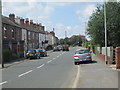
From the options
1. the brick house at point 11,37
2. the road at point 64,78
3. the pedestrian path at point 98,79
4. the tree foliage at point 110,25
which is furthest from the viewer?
the brick house at point 11,37

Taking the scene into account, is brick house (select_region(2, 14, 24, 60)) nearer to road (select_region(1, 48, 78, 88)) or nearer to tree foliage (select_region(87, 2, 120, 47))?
tree foliage (select_region(87, 2, 120, 47))

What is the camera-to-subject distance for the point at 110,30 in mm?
28359

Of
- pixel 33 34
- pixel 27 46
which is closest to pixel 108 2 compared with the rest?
pixel 27 46

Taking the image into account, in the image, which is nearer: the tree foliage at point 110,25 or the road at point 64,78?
the road at point 64,78

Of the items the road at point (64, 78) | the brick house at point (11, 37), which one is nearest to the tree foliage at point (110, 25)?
the road at point (64, 78)

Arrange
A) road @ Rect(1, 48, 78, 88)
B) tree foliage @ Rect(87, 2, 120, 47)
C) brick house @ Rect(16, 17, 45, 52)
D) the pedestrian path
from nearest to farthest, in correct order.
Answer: the pedestrian path, road @ Rect(1, 48, 78, 88), tree foliage @ Rect(87, 2, 120, 47), brick house @ Rect(16, 17, 45, 52)

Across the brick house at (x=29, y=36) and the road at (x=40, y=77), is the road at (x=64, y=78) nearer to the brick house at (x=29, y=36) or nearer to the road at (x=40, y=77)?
the road at (x=40, y=77)

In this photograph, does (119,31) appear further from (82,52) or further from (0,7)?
(0,7)

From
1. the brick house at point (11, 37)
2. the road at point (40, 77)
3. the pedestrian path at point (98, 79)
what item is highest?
the brick house at point (11, 37)

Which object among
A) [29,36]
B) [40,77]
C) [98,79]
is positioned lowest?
[40,77]

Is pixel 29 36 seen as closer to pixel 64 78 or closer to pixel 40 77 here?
pixel 40 77

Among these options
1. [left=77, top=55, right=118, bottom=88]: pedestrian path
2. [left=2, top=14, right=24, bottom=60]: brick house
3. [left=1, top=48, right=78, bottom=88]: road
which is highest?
[left=2, top=14, right=24, bottom=60]: brick house

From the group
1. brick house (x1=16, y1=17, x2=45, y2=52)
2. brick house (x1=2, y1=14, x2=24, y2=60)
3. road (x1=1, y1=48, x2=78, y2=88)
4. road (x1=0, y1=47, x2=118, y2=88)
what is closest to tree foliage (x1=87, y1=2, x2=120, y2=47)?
road (x1=1, y1=48, x2=78, y2=88)

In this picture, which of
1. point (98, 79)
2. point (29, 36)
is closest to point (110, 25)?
point (98, 79)
